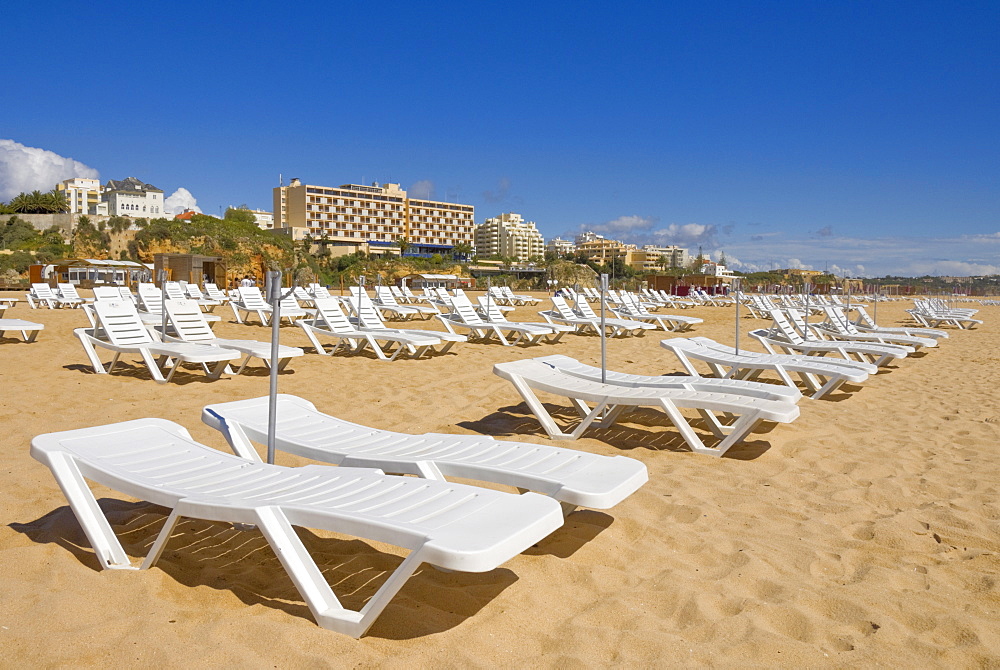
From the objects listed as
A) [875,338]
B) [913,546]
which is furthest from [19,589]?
[875,338]

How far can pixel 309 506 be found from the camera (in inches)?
84.8

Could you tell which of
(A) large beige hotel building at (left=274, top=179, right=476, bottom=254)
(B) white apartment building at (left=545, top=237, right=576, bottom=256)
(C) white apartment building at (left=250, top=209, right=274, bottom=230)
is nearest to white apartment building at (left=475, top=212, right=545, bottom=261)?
(B) white apartment building at (left=545, top=237, right=576, bottom=256)

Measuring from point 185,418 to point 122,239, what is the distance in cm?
4999

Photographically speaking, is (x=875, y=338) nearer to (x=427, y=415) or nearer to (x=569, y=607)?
(x=427, y=415)

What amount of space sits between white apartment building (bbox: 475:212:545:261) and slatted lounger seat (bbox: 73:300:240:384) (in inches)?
4617

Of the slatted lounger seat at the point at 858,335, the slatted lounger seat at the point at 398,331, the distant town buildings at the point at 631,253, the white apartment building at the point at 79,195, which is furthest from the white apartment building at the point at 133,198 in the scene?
the slatted lounger seat at the point at 858,335

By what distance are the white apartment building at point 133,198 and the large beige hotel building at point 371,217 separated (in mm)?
15427

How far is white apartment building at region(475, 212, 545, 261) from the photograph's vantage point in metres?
126

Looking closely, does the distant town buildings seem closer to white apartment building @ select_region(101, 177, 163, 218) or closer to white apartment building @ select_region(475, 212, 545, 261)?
white apartment building @ select_region(475, 212, 545, 261)

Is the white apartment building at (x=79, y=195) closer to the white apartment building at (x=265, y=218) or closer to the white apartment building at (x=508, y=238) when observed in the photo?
the white apartment building at (x=265, y=218)

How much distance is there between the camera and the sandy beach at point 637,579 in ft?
6.66

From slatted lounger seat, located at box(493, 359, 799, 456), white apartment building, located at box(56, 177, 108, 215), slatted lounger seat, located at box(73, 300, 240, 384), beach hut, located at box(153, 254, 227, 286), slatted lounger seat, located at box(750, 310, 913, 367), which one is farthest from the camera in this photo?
white apartment building, located at box(56, 177, 108, 215)

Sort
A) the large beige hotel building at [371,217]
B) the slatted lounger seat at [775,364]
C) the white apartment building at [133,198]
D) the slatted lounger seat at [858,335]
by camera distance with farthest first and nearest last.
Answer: the white apartment building at [133,198]
the large beige hotel building at [371,217]
the slatted lounger seat at [858,335]
the slatted lounger seat at [775,364]

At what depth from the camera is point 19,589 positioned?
2.34m
